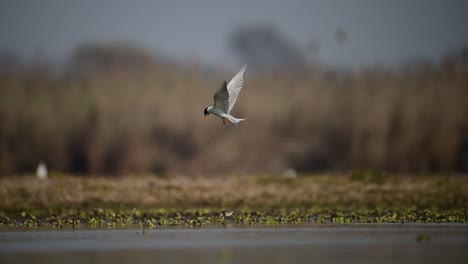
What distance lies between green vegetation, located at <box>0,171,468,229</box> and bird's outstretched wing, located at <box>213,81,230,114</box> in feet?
7.92

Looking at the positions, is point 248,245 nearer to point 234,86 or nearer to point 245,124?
point 234,86

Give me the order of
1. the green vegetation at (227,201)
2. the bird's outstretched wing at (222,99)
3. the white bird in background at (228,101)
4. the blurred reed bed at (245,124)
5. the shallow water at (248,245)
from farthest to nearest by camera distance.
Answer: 1. the blurred reed bed at (245,124)
2. the green vegetation at (227,201)
3. the white bird in background at (228,101)
4. the bird's outstretched wing at (222,99)
5. the shallow water at (248,245)

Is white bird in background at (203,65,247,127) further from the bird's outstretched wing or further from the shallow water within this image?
the shallow water

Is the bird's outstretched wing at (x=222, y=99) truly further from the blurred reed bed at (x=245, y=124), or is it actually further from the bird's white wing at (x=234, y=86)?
the blurred reed bed at (x=245, y=124)

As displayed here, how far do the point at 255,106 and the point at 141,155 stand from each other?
5312mm

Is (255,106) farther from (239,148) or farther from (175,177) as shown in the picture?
(175,177)

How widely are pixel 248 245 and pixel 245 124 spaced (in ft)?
67.3

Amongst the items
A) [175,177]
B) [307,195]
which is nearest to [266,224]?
[307,195]

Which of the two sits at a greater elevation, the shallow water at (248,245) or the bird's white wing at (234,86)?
the bird's white wing at (234,86)

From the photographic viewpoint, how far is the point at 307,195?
21.9m

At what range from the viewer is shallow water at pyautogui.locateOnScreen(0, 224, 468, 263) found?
1194cm

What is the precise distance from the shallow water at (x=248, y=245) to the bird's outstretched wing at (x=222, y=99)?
2602 millimetres

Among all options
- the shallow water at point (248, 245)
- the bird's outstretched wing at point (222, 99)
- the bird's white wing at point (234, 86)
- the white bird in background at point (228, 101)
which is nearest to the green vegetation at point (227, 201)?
the shallow water at point (248, 245)

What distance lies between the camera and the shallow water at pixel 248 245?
11938 millimetres
